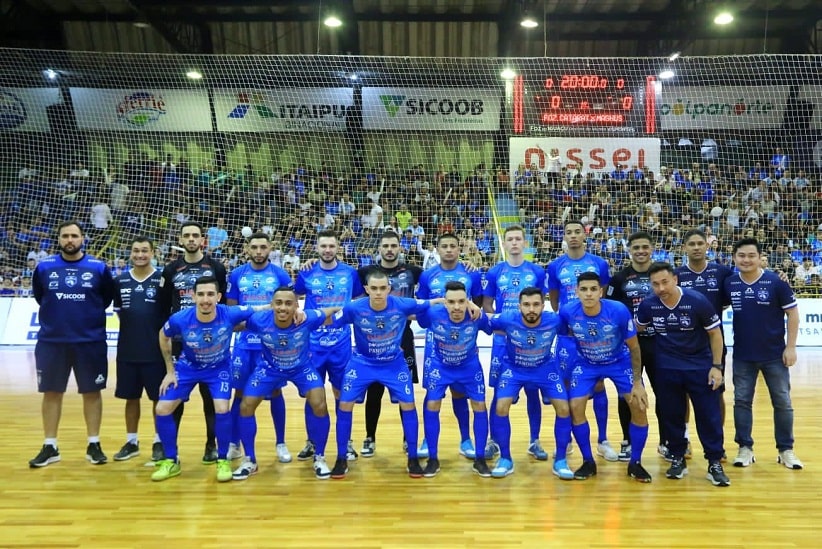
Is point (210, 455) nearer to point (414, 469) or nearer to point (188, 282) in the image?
point (188, 282)

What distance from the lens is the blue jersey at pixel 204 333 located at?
17.6 ft

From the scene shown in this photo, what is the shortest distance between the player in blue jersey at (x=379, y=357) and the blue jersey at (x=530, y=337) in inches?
27.1

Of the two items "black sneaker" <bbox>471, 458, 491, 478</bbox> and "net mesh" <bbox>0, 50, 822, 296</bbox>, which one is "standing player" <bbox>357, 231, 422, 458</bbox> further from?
"net mesh" <bbox>0, 50, 822, 296</bbox>

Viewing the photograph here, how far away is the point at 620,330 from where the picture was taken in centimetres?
531

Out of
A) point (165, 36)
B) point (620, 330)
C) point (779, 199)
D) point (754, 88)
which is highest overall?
point (165, 36)

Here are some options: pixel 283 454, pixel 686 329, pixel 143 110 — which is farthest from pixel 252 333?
pixel 143 110

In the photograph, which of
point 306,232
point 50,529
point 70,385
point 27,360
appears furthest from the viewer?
point 306,232

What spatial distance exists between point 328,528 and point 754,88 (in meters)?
16.4

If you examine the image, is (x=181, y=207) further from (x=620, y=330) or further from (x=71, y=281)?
(x=620, y=330)

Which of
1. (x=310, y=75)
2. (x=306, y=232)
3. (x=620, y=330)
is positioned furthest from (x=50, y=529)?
(x=310, y=75)

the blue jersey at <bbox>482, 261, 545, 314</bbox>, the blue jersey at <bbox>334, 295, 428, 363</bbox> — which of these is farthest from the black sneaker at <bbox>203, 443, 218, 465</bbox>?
the blue jersey at <bbox>482, 261, 545, 314</bbox>

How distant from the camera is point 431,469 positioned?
541 cm

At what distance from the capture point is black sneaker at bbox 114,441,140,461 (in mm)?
5879

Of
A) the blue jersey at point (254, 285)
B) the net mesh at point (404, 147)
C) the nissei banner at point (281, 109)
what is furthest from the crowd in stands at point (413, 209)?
the blue jersey at point (254, 285)
